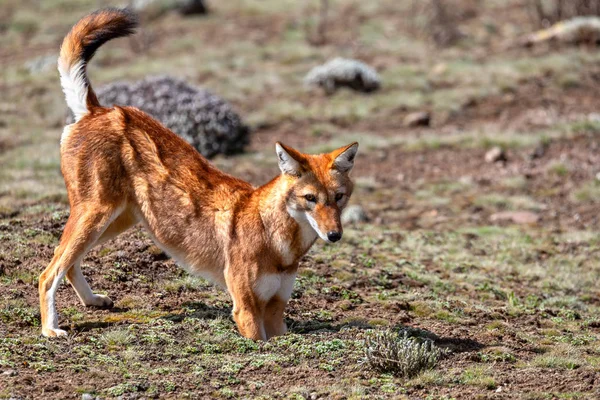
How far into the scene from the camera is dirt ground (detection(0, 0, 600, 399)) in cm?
688

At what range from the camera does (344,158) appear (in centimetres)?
720

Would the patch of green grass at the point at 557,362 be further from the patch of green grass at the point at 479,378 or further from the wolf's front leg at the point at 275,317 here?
the wolf's front leg at the point at 275,317

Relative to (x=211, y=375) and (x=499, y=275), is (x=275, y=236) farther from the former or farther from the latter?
(x=499, y=275)

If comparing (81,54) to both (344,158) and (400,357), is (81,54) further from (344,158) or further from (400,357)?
(400,357)

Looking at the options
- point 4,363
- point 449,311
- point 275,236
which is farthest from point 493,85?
point 4,363

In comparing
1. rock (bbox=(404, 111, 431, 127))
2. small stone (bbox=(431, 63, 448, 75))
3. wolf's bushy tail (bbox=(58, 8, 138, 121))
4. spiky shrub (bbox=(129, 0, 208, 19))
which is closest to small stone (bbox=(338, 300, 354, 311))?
wolf's bushy tail (bbox=(58, 8, 138, 121))

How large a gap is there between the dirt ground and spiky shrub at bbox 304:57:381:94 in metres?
0.39

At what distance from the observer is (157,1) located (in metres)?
30.5

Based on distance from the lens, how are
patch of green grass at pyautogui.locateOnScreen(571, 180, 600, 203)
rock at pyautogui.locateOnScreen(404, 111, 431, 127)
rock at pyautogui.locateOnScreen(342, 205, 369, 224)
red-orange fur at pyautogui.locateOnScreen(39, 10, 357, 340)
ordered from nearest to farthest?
red-orange fur at pyautogui.locateOnScreen(39, 10, 357, 340) < rock at pyautogui.locateOnScreen(342, 205, 369, 224) < patch of green grass at pyautogui.locateOnScreen(571, 180, 600, 203) < rock at pyautogui.locateOnScreen(404, 111, 431, 127)

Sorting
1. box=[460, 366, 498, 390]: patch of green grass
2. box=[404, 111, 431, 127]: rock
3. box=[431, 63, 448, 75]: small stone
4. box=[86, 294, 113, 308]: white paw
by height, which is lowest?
box=[404, 111, 431, 127]: rock

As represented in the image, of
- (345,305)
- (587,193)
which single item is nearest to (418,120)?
(587,193)

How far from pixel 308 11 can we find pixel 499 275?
21586 millimetres

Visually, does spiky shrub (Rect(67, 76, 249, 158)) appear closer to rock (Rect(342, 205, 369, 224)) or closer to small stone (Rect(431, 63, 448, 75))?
rock (Rect(342, 205, 369, 224))

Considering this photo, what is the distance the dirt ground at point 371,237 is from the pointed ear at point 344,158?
A: 1.58m
